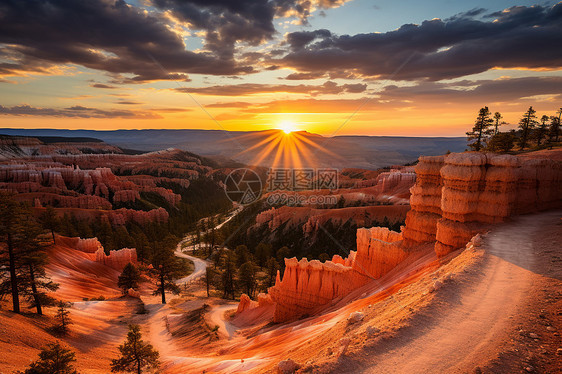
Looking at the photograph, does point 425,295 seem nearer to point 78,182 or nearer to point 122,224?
point 122,224

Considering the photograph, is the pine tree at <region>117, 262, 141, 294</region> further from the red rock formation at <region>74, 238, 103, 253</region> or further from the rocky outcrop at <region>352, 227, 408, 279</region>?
the rocky outcrop at <region>352, 227, 408, 279</region>

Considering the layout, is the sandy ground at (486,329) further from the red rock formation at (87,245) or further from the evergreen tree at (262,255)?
the evergreen tree at (262,255)

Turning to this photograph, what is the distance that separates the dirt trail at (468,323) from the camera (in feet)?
18.6

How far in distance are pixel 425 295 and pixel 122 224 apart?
91.6m

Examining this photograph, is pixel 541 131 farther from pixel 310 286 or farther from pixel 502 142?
pixel 310 286

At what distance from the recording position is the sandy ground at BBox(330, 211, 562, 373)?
5426mm

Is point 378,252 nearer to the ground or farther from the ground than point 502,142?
nearer to the ground

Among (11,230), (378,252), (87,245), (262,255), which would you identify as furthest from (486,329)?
(262,255)

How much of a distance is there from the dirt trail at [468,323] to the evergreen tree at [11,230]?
87.2 ft

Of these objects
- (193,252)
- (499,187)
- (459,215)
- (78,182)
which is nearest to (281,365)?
(459,215)

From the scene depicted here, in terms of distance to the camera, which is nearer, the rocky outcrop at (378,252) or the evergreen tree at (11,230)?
the rocky outcrop at (378,252)

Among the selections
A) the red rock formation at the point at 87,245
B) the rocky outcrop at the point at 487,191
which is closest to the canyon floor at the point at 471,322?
the rocky outcrop at the point at 487,191

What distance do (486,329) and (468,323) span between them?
0.34 m

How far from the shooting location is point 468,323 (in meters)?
6.59
